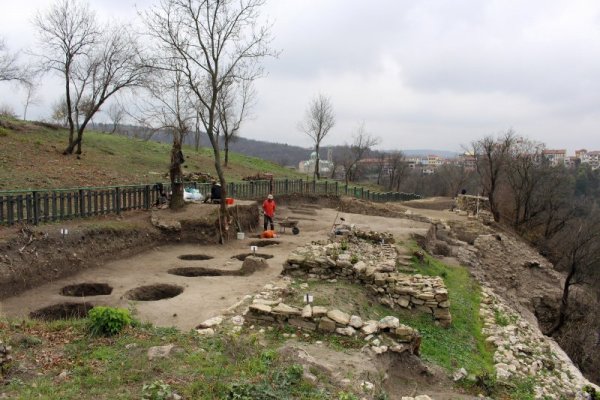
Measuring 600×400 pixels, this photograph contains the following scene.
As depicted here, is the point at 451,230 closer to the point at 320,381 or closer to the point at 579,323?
the point at 579,323

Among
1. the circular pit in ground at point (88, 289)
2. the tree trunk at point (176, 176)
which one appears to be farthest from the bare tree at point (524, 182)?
the circular pit in ground at point (88, 289)

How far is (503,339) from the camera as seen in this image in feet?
38.3

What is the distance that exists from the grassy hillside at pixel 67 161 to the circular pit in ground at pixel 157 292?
1160 centimetres

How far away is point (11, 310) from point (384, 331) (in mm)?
7997

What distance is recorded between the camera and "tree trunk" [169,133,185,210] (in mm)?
18078

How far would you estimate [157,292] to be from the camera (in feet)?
39.9

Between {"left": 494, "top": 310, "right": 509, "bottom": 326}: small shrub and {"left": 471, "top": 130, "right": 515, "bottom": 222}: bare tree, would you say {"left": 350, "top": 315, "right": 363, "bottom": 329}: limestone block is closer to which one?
{"left": 494, "top": 310, "right": 509, "bottom": 326}: small shrub

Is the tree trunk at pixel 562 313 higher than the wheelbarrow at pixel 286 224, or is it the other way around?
the wheelbarrow at pixel 286 224

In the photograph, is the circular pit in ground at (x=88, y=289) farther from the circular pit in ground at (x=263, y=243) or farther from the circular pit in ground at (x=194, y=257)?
the circular pit in ground at (x=263, y=243)

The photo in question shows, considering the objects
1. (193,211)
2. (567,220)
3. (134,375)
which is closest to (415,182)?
(567,220)

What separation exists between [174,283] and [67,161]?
65.4 ft

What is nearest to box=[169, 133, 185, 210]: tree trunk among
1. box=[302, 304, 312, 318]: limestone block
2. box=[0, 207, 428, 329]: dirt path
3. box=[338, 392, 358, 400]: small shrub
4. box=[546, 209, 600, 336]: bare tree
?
box=[0, 207, 428, 329]: dirt path

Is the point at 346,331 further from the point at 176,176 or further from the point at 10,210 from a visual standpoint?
the point at 176,176

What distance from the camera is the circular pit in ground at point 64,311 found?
33.2 ft
